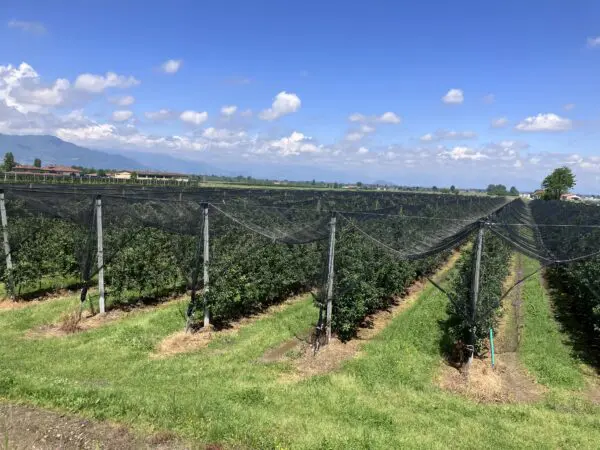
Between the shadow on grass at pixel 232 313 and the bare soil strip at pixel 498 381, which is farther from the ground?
the shadow on grass at pixel 232 313

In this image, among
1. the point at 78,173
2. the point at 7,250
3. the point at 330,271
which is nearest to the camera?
the point at 330,271

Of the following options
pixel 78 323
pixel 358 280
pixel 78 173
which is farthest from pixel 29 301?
pixel 78 173

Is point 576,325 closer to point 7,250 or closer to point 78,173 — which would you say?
point 7,250

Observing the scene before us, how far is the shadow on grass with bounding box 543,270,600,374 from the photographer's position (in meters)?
10.6

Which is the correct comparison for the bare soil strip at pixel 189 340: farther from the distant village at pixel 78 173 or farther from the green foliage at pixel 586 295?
the distant village at pixel 78 173

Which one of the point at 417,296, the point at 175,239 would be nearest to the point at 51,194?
the point at 175,239

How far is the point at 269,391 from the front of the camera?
7410 mm

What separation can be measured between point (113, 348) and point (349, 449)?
22.5 feet

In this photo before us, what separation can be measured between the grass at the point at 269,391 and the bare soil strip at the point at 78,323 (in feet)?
1.08

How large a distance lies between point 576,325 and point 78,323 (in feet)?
48.5

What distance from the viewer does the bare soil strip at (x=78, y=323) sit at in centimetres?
1056

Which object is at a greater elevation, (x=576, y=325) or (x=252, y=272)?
(x=252, y=272)

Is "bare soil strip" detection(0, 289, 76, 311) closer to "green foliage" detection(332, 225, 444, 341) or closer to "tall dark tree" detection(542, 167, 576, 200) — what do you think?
"green foliage" detection(332, 225, 444, 341)

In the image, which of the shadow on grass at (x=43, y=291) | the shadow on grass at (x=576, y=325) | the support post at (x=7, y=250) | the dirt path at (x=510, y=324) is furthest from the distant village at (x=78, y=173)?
the shadow on grass at (x=576, y=325)
